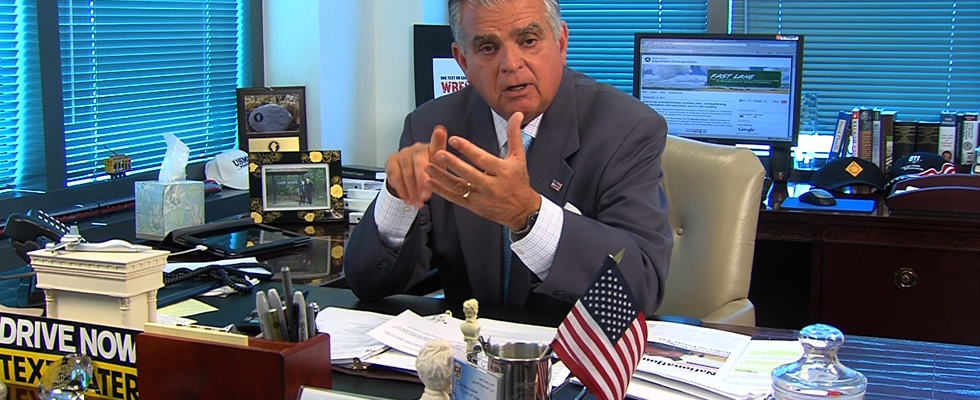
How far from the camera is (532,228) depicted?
5.32 ft

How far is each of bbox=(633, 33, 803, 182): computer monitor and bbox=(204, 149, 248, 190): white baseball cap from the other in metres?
1.40

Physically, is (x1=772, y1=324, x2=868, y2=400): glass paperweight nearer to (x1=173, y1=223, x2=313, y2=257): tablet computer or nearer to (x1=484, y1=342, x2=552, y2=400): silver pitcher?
(x1=484, y1=342, x2=552, y2=400): silver pitcher

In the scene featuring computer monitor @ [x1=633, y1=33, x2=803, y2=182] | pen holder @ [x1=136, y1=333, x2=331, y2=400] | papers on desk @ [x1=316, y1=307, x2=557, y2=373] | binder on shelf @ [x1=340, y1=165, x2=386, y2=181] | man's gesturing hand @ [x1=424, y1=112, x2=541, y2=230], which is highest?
computer monitor @ [x1=633, y1=33, x2=803, y2=182]

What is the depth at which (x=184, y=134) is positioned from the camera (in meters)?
3.57

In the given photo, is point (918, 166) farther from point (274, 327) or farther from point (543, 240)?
point (274, 327)

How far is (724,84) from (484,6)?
71.9 inches

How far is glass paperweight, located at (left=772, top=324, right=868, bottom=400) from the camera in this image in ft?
3.38

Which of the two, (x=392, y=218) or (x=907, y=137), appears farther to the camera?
(x=907, y=137)

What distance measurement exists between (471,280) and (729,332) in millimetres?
535

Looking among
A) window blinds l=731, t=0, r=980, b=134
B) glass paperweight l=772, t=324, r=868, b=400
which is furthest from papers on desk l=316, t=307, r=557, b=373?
window blinds l=731, t=0, r=980, b=134

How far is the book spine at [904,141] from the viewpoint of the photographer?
3.53 meters

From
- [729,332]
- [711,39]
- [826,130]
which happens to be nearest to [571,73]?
[729,332]

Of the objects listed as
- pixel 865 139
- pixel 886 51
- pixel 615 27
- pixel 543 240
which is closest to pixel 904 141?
pixel 865 139

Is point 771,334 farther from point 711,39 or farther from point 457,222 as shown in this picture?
point 711,39
